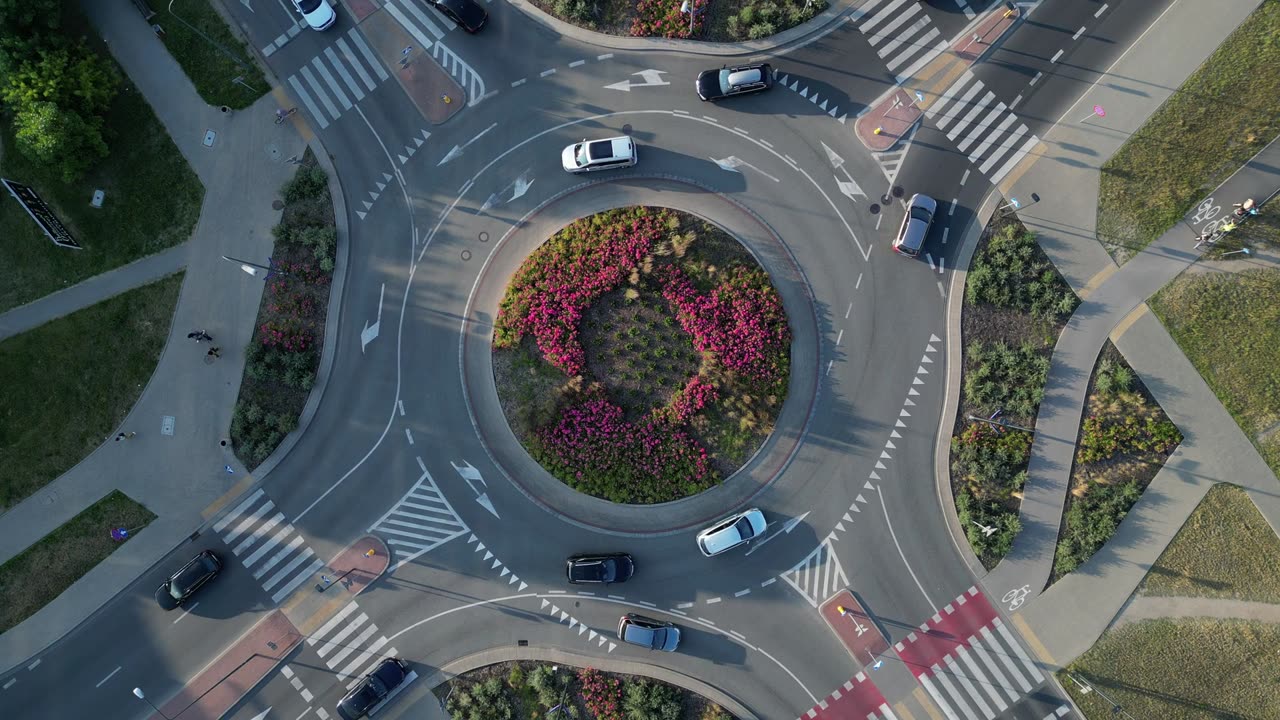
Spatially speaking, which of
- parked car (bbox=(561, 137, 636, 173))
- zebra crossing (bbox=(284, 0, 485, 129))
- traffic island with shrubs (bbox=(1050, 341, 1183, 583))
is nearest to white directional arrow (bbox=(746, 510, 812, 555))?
traffic island with shrubs (bbox=(1050, 341, 1183, 583))

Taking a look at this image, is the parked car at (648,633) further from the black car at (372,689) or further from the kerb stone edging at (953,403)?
the kerb stone edging at (953,403)

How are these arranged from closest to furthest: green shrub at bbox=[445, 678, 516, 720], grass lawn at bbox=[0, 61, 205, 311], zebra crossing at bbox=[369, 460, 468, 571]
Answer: green shrub at bbox=[445, 678, 516, 720], zebra crossing at bbox=[369, 460, 468, 571], grass lawn at bbox=[0, 61, 205, 311]

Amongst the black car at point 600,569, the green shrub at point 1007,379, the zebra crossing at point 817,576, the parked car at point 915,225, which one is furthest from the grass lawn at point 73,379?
the green shrub at point 1007,379

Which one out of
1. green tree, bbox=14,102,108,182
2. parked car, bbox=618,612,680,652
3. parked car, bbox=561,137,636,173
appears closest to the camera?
green tree, bbox=14,102,108,182

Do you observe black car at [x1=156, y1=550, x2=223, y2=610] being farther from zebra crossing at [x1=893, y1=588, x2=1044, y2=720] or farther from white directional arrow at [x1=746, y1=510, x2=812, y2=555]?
zebra crossing at [x1=893, y1=588, x2=1044, y2=720]

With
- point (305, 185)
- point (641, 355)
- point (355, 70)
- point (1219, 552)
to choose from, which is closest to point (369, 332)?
point (305, 185)

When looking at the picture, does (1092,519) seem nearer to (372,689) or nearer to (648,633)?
(648,633)

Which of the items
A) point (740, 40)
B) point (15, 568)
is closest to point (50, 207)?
point (15, 568)
